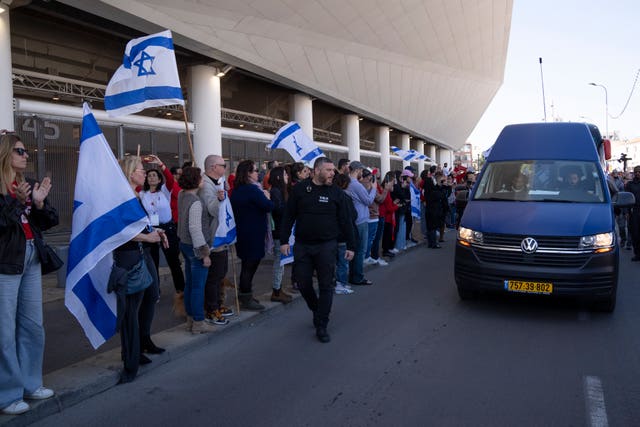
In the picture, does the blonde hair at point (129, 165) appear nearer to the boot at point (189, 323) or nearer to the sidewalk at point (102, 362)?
the sidewalk at point (102, 362)

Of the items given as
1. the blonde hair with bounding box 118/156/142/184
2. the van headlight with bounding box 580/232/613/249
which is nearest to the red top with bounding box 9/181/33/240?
the blonde hair with bounding box 118/156/142/184

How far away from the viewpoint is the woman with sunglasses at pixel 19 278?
3.82 meters

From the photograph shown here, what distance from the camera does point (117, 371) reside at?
4828mm

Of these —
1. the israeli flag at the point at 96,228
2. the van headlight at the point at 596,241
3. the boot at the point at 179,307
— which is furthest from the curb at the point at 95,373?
the van headlight at the point at 596,241

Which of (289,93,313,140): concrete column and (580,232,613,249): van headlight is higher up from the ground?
(289,93,313,140): concrete column

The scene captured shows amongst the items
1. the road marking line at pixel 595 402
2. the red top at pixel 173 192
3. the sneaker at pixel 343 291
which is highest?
the red top at pixel 173 192

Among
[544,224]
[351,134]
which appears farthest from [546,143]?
[351,134]

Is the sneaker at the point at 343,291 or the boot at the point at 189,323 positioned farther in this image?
the sneaker at the point at 343,291

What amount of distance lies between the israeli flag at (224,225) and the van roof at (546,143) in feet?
13.7

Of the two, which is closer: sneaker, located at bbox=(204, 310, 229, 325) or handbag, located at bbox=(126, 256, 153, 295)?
handbag, located at bbox=(126, 256, 153, 295)

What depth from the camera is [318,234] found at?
6012mm

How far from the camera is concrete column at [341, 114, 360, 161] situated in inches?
1191

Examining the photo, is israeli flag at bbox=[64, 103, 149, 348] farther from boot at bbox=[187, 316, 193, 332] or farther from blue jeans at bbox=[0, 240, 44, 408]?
boot at bbox=[187, 316, 193, 332]

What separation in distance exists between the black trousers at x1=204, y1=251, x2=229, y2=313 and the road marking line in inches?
153
